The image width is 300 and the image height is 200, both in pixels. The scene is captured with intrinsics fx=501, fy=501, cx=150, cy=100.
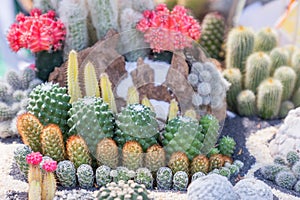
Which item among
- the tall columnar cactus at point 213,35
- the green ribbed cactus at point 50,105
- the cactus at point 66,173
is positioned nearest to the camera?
the cactus at point 66,173

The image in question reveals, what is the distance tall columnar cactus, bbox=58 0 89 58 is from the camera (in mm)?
3924

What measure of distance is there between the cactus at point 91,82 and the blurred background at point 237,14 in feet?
4.66

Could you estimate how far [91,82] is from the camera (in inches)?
136

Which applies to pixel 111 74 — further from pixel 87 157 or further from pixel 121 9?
pixel 87 157

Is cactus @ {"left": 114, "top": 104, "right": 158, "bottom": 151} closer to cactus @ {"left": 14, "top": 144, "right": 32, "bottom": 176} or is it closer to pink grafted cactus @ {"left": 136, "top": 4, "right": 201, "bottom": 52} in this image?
cactus @ {"left": 14, "top": 144, "right": 32, "bottom": 176}

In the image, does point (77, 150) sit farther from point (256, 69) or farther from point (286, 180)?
Result: point (256, 69)

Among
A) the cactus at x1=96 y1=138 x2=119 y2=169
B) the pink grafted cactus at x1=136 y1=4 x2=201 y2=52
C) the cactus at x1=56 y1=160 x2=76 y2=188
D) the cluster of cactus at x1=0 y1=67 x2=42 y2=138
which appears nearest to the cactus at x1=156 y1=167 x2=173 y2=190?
the cactus at x1=96 y1=138 x2=119 y2=169

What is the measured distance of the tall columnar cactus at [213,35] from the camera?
5027 mm

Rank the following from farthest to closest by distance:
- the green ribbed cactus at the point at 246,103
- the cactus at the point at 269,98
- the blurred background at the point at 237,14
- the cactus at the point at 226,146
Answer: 1. the blurred background at the point at 237,14
2. the green ribbed cactus at the point at 246,103
3. the cactus at the point at 269,98
4. the cactus at the point at 226,146

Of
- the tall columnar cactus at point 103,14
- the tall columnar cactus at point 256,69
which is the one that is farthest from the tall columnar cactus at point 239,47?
the tall columnar cactus at point 103,14

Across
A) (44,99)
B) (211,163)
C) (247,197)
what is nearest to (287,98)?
(211,163)

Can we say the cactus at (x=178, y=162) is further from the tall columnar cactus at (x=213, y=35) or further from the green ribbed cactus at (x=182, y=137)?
the tall columnar cactus at (x=213, y=35)

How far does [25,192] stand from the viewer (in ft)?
9.52

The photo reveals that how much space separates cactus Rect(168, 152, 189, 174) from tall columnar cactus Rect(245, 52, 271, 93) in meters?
1.56
